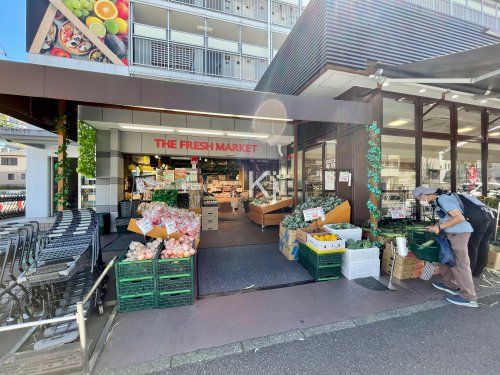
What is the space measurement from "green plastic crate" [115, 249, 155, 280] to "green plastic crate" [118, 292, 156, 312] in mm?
→ 283

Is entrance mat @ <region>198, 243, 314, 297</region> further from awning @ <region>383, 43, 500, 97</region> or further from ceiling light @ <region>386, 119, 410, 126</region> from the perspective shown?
awning @ <region>383, 43, 500, 97</region>

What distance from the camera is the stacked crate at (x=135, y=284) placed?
10.6 ft

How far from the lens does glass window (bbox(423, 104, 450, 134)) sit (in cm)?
642

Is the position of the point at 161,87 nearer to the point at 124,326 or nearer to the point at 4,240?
the point at 4,240

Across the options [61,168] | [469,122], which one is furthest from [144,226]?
[469,122]

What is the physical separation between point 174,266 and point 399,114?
6.76 m

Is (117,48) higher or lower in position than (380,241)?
higher

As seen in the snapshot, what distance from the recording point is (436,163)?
6.57 meters

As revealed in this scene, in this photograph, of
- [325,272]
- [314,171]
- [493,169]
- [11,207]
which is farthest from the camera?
[11,207]

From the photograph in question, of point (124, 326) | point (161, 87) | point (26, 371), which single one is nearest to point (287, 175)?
point (161, 87)

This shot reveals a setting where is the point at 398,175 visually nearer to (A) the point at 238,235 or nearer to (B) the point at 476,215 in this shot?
(B) the point at 476,215

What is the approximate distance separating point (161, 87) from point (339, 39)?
4.08 m

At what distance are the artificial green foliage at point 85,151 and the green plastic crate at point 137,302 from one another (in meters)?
5.15

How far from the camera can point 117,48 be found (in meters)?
11.1
